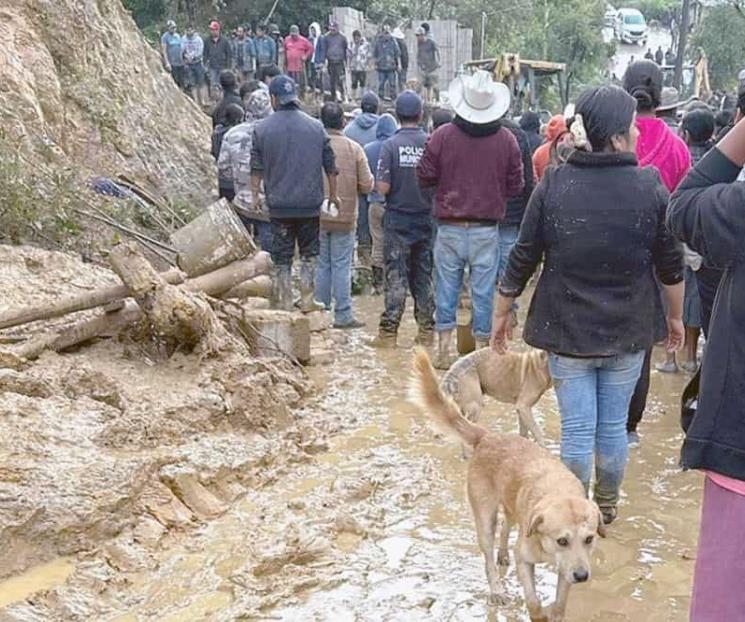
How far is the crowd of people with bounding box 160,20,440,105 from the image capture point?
23.5 m

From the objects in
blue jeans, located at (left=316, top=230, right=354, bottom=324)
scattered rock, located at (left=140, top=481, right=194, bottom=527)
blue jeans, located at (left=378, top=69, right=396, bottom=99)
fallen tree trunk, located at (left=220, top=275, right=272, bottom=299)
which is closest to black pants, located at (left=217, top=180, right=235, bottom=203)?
blue jeans, located at (left=316, top=230, right=354, bottom=324)

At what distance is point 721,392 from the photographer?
251 centimetres

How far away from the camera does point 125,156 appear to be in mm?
10758

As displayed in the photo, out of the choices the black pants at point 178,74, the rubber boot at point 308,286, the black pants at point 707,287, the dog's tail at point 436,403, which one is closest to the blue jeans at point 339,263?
the rubber boot at point 308,286

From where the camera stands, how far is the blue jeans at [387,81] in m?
24.7

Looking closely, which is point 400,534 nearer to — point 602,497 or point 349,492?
point 349,492

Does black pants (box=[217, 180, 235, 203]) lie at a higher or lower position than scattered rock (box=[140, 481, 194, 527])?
higher

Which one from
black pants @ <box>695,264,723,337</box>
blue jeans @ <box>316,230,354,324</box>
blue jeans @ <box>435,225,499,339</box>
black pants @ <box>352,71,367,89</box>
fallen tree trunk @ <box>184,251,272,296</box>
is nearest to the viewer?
black pants @ <box>695,264,723,337</box>

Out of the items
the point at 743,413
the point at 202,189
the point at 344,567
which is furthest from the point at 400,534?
the point at 202,189

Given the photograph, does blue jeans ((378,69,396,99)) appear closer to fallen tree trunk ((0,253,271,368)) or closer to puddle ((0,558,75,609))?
fallen tree trunk ((0,253,271,368))

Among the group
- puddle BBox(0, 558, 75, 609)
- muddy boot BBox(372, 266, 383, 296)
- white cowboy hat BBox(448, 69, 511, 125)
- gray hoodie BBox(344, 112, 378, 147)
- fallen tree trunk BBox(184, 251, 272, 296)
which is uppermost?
white cowboy hat BBox(448, 69, 511, 125)

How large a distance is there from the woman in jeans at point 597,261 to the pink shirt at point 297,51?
21834mm

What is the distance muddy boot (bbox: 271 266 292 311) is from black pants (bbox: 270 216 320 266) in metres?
0.07

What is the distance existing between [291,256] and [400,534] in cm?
443
